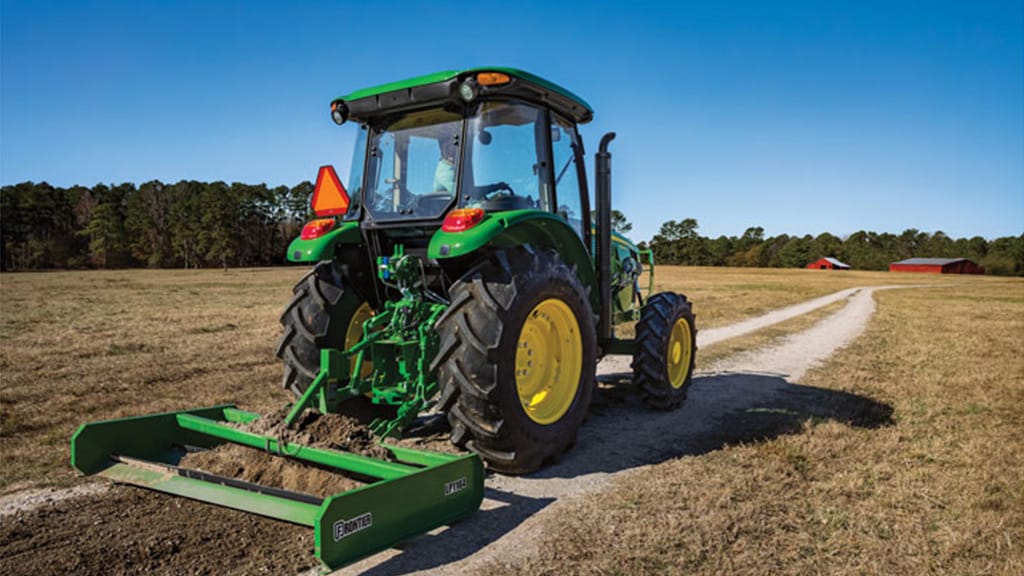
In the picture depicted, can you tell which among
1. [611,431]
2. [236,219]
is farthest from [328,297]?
[236,219]

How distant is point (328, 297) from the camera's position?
202 inches

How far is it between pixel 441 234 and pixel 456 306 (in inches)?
19.4

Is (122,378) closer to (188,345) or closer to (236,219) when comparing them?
(188,345)

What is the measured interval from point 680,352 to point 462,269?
3277 millimetres

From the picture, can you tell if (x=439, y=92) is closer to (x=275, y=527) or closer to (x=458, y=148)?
(x=458, y=148)

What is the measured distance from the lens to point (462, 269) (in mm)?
4934

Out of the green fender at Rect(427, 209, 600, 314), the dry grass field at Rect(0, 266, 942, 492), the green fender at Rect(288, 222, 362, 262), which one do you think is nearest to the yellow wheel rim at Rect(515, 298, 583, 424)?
the green fender at Rect(427, 209, 600, 314)

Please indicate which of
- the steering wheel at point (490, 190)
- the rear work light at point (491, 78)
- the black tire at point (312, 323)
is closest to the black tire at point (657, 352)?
the steering wheel at point (490, 190)

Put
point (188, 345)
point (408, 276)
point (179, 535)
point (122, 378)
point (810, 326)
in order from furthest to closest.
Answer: point (810, 326) → point (188, 345) → point (122, 378) → point (408, 276) → point (179, 535)

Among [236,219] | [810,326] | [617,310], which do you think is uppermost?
[236,219]

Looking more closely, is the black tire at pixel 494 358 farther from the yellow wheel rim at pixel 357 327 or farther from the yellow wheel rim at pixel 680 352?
the yellow wheel rim at pixel 680 352

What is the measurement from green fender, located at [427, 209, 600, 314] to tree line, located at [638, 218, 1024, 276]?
9647cm

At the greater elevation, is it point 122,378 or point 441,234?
point 441,234

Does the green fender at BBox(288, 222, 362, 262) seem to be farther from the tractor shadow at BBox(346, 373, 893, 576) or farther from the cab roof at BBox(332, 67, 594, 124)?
the tractor shadow at BBox(346, 373, 893, 576)
